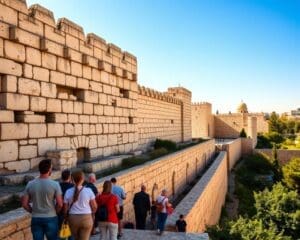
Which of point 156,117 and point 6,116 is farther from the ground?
point 156,117

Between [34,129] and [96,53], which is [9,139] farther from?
[96,53]

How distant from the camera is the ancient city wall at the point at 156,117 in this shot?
17750mm

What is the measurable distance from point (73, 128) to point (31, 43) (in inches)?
98.1

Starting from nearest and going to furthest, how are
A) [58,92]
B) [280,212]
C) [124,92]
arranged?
[58,92] < [124,92] < [280,212]

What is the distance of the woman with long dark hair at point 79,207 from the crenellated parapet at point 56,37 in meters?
3.70

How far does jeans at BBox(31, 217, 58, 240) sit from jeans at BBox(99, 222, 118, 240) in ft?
4.43

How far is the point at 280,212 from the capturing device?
60.2 ft

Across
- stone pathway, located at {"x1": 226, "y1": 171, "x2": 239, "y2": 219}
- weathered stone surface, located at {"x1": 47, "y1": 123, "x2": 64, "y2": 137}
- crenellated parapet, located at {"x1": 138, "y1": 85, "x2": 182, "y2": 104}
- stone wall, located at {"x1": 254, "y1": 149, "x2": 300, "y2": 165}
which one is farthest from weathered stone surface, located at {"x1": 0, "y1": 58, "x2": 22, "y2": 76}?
stone wall, located at {"x1": 254, "y1": 149, "x2": 300, "y2": 165}

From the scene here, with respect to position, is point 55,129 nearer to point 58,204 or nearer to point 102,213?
point 102,213

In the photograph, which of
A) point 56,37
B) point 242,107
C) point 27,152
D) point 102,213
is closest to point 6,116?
point 27,152

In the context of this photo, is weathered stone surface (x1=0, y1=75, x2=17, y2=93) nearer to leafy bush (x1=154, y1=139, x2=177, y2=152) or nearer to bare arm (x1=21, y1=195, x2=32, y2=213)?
bare arm (x1=21, y1=195, x2=32, y2=213)

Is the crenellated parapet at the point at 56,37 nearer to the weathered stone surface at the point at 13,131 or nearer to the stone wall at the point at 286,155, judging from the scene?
the weathered stone surface at the point at 13,131

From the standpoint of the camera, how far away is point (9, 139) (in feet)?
22.6

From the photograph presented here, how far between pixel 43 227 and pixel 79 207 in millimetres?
518
